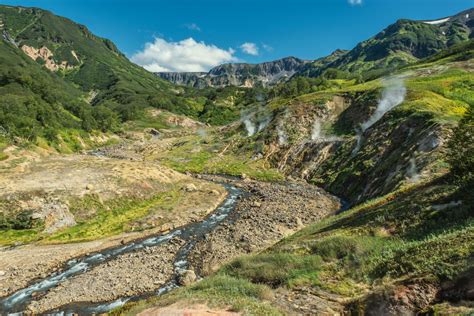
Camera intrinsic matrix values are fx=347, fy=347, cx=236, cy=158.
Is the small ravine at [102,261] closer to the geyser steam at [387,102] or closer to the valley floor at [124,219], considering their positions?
the valley floor at [124,219]

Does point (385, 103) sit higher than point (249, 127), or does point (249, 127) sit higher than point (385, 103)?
point (385, 103)

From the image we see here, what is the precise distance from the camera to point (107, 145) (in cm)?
13362

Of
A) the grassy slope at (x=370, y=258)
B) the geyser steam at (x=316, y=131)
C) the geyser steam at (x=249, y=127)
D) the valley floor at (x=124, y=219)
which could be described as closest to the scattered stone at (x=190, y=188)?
the valley floor at (x=124, y=219)

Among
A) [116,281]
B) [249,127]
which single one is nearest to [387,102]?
[249,127]

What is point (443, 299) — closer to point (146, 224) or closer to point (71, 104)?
point (146, 224)

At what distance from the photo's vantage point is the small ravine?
27.9 m

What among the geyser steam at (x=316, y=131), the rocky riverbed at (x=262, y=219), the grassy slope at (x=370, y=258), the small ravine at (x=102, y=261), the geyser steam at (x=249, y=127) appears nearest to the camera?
the grassy slope at (x=370, y=258)

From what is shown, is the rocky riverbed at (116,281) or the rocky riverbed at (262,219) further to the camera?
the rocky riverbed at (262,219)

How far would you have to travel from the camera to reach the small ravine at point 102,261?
27.9m

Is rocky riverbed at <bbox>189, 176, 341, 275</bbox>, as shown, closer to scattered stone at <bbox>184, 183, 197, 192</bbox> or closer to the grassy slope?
scattered stone at <bbox>184, 183, 197, 192</bbox>

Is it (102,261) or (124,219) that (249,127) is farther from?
(102,261)

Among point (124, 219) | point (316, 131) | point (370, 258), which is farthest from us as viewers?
point (316, 131)

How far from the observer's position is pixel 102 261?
37.3 meters

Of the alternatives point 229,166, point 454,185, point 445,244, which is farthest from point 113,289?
point 229,166
